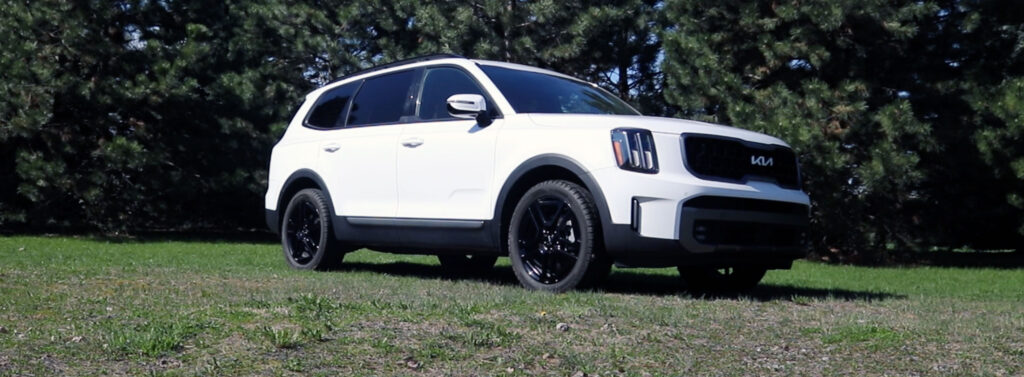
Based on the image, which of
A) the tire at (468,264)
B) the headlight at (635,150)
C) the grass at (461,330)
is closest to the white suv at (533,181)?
the headlight at (635,150)

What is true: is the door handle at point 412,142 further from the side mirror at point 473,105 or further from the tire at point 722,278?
the tire at point 722,278

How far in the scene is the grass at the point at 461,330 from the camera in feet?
14.9

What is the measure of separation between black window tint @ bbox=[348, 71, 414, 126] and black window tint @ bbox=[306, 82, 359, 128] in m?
0.18

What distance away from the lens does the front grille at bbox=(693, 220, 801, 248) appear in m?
7.05

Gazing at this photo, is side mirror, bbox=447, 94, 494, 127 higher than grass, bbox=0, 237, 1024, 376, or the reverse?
side mirror, bbox=447, 94, 494, 127

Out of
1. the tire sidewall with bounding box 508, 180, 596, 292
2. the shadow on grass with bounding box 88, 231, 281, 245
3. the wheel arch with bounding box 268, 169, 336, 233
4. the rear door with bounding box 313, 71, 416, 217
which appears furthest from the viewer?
the shadow on grass with bounding box 88, 231, 281, 245

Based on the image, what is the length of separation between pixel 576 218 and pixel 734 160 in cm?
118

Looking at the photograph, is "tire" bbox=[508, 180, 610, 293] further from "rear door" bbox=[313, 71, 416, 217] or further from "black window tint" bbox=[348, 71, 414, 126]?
"black window tint" bbox=[348, 71, 414, 126]

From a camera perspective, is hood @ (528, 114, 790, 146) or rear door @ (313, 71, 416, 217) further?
rear door @ (313, 71, 416, 217)

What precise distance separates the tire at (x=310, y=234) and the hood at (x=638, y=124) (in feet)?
8.49

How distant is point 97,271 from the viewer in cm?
867

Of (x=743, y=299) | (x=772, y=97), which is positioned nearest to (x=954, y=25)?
(x=772, y=97)

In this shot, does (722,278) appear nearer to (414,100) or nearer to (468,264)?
(468,264)

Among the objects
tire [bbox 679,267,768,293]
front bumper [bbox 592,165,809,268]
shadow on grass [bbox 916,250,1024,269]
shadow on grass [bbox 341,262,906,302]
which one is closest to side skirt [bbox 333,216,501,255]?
shadow on grass [bbox 341,262,906,302]
